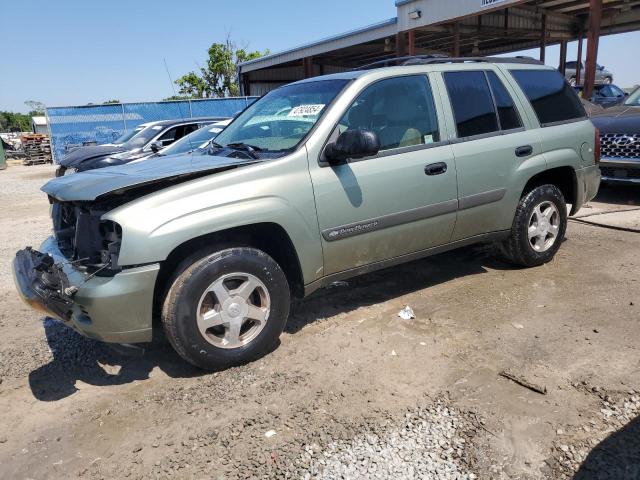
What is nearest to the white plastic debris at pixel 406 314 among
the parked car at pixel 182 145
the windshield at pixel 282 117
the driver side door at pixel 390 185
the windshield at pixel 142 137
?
the driver side door at pixel 390 185

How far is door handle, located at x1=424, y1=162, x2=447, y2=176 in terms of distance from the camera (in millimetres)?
3821

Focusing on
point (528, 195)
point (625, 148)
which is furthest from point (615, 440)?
point (625, 148)

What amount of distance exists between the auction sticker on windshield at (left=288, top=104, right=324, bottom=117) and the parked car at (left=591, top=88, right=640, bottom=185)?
5.61m

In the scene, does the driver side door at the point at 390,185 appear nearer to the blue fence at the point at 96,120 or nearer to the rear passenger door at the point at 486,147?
the rear passenger door at the point at 486,147

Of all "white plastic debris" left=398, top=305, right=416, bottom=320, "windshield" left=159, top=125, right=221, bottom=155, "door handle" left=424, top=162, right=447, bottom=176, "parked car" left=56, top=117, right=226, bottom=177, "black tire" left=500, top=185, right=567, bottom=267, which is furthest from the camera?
"parked car" left=56, top=117, right=226, bottom=177

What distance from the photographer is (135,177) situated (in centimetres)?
313

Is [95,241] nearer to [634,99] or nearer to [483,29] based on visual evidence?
[634,99]

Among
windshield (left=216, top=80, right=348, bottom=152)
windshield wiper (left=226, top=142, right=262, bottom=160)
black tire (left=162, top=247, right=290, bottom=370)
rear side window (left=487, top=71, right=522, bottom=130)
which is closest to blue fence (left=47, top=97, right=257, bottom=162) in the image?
windshield (left=216, top=80, right=348, bottom=152)

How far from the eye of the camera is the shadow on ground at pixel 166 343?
3320 mm

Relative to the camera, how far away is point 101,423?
2.83 metres

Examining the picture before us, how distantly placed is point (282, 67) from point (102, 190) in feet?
105

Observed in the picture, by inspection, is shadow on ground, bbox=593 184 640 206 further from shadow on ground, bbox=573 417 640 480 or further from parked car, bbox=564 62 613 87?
parked car, bbox=564 62 613 87

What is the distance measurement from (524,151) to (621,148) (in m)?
4.00

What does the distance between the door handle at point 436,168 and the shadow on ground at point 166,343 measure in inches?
45.3
